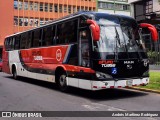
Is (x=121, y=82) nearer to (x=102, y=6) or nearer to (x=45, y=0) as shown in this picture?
(x=45, y=0)

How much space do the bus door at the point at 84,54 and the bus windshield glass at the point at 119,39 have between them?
0.50m

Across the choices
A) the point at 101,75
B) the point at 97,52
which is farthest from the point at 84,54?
the point at 101,75

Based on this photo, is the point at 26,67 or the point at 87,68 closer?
the point at 87,68

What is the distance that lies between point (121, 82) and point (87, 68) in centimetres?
135

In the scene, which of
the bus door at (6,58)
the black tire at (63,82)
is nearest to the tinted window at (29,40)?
the black tire at (63,82)

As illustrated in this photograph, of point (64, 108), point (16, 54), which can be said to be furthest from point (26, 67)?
point (64, 108)

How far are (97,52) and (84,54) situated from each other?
2.74 feet

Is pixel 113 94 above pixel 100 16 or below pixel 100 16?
below

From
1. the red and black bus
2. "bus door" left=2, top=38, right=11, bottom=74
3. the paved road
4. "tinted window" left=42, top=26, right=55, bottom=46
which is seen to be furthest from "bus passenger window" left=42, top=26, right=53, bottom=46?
"bus door" left=2, top=38, right=11, bottom=74

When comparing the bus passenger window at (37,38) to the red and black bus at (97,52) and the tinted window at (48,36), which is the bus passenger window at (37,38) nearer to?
the tinted window at (48,36)

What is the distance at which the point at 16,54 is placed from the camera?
21938 mm

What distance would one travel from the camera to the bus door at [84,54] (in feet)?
40.3

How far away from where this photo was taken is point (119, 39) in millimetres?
12438

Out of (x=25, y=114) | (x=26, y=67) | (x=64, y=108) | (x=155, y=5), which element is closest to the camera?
(x=25, y=114)
